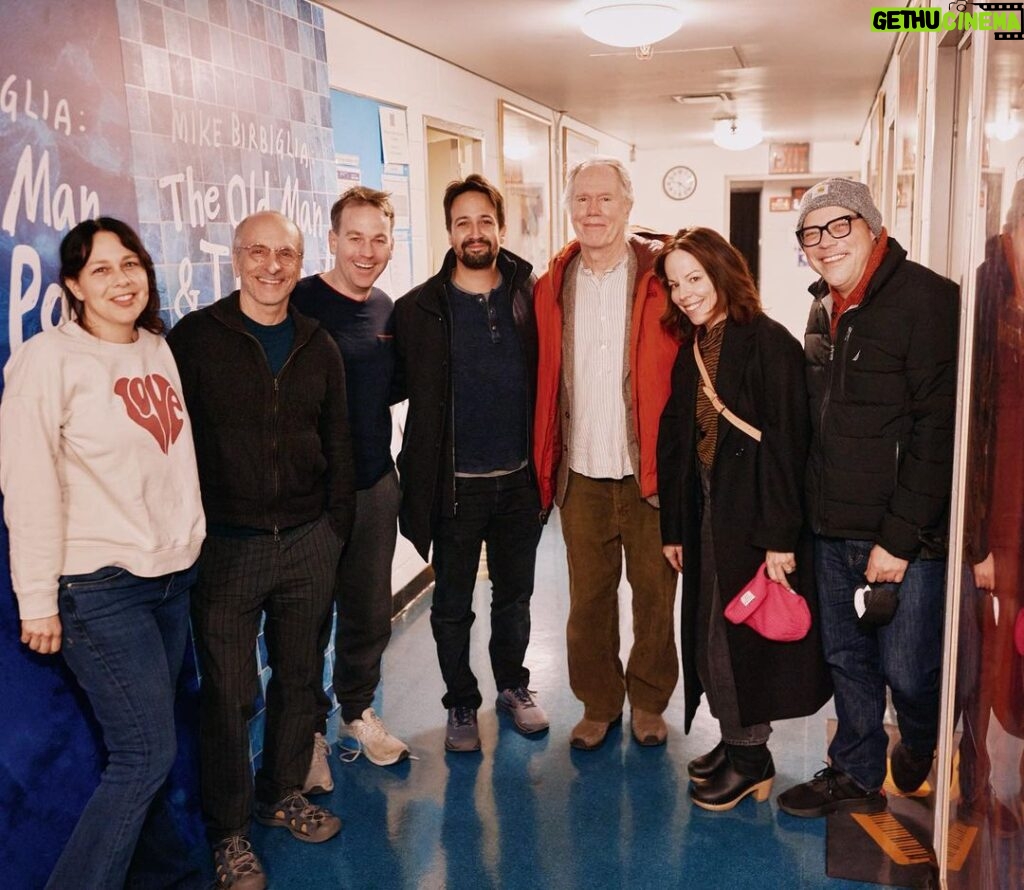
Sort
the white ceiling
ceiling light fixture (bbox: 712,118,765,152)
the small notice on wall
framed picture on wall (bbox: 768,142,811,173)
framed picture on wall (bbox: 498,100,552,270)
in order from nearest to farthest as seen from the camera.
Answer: the white ceiling
the small notice on wall
framed picture on wall (bbox: 498,100,552,270)
ceiling light fixture (bbox: 712,118,765,152)
framed picture on wall (bbox: 768,142,811,173)

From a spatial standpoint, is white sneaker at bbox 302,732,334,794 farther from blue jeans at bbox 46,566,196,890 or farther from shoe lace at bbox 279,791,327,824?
blue jeans at bbox 46,566,196,890

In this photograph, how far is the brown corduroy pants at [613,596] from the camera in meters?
2.88

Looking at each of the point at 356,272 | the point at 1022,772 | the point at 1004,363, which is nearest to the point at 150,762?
the point at 356,272

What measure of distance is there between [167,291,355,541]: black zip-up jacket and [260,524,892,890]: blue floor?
884 mm

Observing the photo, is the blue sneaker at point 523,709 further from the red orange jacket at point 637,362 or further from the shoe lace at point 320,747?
the red orange jacket at point 637,362

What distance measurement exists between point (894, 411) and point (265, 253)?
151 cm

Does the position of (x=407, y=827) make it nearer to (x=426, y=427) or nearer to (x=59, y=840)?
(x=59, y=840)

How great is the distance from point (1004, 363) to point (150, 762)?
70.7 inches

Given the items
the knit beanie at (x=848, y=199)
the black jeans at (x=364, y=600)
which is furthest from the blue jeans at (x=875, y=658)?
the black jeans at (x=364, y=600)

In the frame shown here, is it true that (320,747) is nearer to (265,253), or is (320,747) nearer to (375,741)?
(375,741)

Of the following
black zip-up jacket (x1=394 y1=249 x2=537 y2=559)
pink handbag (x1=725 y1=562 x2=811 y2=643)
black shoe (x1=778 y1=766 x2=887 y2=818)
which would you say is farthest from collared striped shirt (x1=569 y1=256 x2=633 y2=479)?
black shoe (x1=778 y1=766 x2=887 y2=818)

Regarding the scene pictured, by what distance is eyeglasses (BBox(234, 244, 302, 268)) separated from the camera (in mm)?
2301

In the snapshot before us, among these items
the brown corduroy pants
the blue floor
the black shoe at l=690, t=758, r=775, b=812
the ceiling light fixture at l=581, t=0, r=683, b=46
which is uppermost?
the ceiling light fixture at l=581, t=0, r=683, b=46

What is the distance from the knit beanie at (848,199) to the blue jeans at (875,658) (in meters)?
0.76
